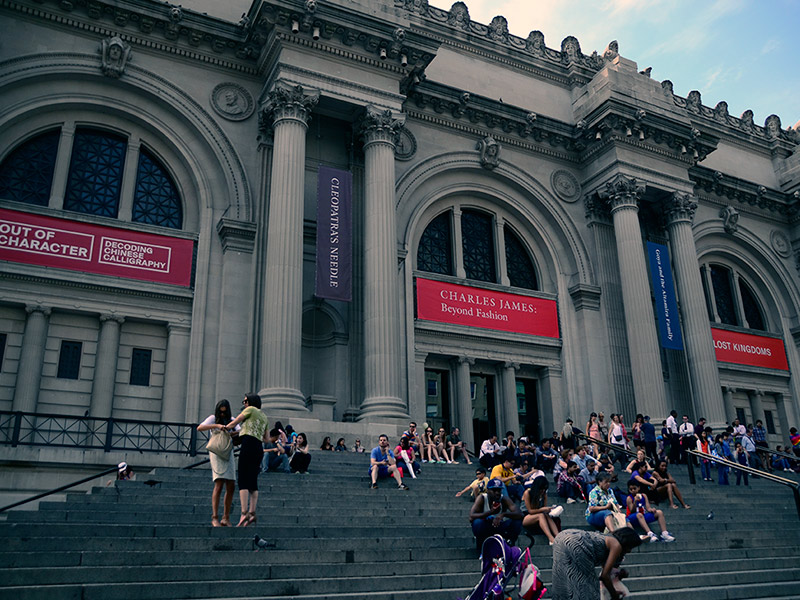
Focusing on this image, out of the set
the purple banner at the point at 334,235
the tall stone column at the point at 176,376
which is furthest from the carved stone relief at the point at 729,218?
the tall stone column at the point at 176,376

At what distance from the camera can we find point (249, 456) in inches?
411

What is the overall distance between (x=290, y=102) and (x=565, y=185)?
13.0m

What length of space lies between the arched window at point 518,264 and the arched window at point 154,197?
13.1 metres

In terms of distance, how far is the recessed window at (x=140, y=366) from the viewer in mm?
21000

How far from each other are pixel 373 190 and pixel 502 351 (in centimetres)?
812

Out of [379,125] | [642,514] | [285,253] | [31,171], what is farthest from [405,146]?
[642,514]

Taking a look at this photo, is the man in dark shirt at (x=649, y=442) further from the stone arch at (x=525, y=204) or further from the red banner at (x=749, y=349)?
the red banner at (x=749, y=349)

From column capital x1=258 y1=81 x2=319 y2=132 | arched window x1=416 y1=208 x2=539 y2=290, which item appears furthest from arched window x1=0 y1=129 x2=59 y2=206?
arched window x1=416 y1=208 x2=539 y2=290

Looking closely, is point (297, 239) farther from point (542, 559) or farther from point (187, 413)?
point (542, 559)

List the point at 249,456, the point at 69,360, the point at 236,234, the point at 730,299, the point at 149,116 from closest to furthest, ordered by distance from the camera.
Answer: the point at 249,456 < the point at 69,360 < the point at 236,234 < the point at 149,116 < the point at 730,299

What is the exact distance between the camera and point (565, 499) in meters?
15.7

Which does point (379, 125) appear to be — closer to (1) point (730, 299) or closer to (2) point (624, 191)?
(2) point (624, 191)

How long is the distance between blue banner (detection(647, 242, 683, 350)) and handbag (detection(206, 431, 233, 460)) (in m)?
21.1

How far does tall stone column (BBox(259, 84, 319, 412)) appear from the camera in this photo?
1981 cm
